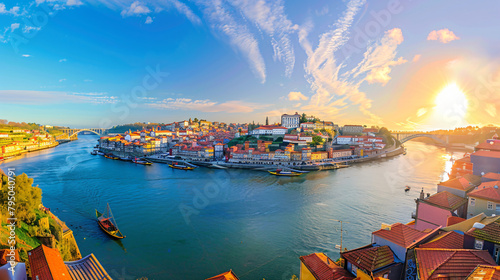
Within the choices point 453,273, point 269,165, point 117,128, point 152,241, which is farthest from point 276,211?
point 117,128

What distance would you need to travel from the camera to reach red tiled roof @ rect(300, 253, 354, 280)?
317cm

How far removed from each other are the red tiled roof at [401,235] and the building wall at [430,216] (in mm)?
2588

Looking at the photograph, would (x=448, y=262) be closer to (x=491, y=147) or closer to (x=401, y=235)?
(x=401, y=235)

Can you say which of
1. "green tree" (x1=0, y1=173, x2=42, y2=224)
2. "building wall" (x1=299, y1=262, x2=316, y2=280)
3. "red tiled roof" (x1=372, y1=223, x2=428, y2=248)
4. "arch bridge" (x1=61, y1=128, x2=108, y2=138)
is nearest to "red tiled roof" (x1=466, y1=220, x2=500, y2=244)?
"red tiled roof" (x1=372, y1=223, x2=428, y2=248)

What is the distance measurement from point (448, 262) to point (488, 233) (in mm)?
1132

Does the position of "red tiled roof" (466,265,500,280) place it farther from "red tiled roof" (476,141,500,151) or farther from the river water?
"red tiled roof" (476,141,500,151)

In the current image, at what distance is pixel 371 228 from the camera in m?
7.58

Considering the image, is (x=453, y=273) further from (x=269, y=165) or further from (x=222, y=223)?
(x=269, y=165)

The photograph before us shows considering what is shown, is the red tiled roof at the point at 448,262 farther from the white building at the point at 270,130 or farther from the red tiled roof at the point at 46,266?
the white building at the point at 270,130

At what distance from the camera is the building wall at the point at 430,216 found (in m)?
5.53

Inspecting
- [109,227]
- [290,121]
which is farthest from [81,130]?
[109,227]

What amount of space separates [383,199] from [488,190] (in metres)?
5.77

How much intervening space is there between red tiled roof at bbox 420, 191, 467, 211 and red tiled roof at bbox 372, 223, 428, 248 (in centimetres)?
269

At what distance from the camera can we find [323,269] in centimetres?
337
